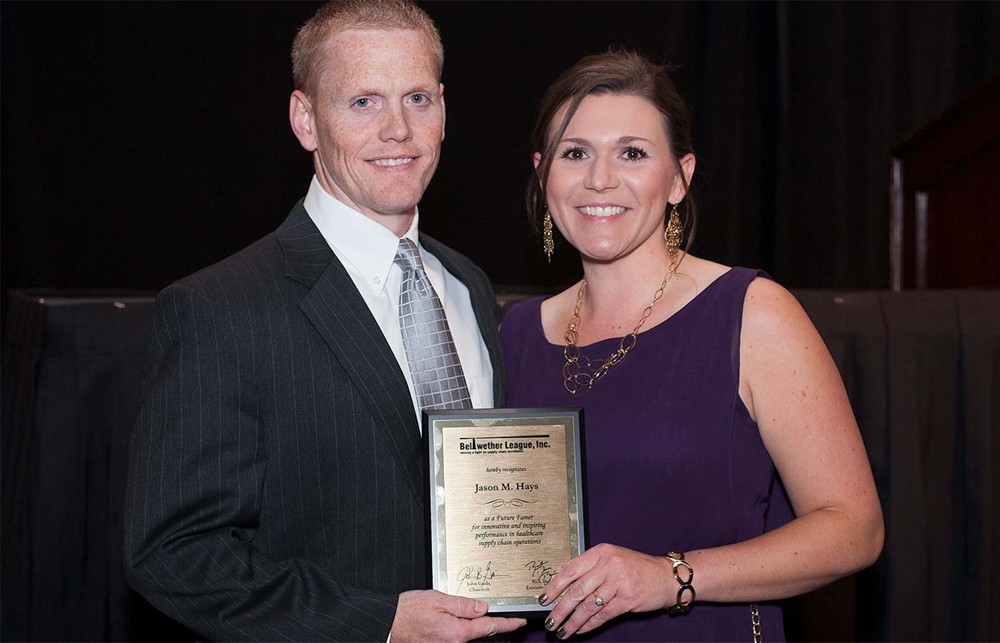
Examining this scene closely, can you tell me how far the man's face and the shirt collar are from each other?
0.03 metres

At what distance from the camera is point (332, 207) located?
1.90 metres

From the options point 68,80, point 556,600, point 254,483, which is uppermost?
point 68,80

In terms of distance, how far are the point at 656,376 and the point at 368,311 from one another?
60cm

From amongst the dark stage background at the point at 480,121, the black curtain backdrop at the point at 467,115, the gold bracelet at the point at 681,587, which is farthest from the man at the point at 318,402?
the black curtain backdrop at the point at 467,115

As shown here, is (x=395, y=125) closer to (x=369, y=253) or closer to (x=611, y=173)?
(x=369, y=253)

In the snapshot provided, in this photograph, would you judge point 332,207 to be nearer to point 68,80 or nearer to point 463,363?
point 463,363

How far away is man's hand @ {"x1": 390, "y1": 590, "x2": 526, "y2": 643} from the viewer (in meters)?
1.64

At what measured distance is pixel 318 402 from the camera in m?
1.70

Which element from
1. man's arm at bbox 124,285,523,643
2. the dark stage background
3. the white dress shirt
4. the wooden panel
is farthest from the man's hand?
the dark stage background

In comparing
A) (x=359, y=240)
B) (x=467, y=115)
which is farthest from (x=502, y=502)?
(x=467, y=115)

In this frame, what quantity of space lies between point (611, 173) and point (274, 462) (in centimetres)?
88

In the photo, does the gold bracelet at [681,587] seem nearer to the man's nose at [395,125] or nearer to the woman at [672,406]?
the woman at [672,406]

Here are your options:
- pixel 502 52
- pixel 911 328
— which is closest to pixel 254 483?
pixel 911 328

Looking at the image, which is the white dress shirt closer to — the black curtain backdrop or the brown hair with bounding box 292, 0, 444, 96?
the brown hair with bounding box 292, 0, 444, 96
